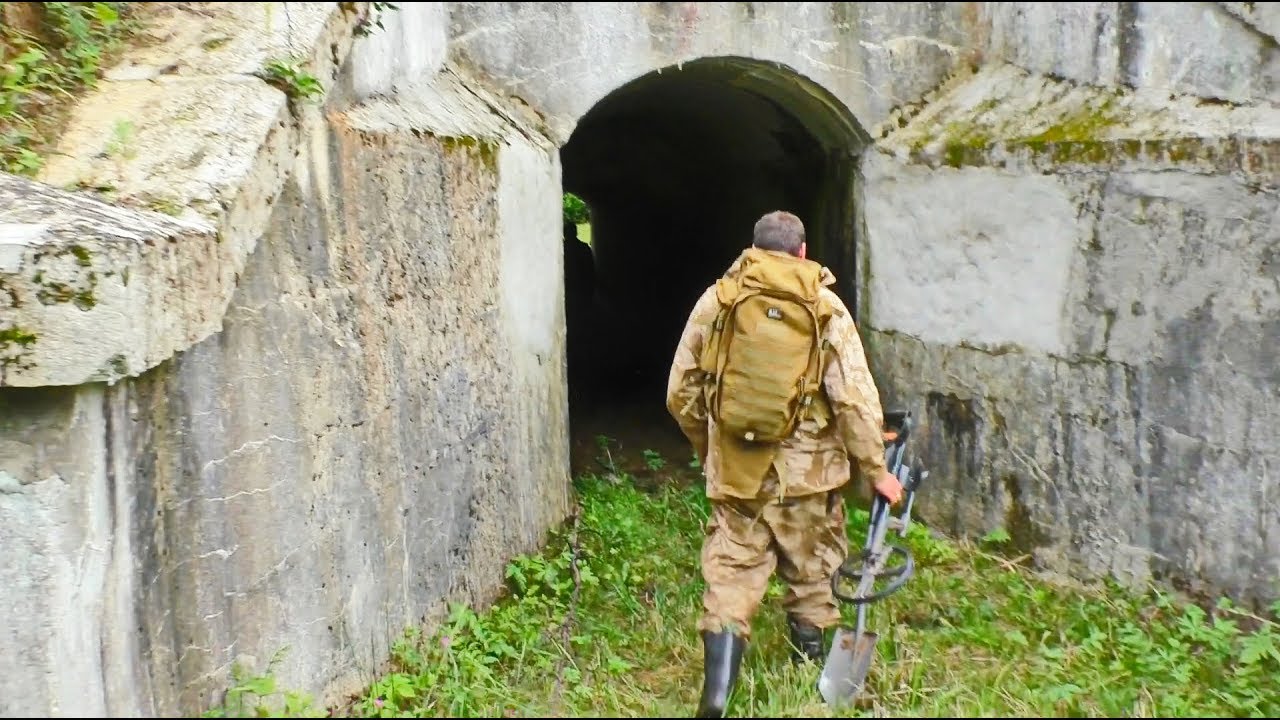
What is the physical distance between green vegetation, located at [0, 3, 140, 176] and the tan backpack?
79.2 inches

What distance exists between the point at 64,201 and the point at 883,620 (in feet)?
10.3

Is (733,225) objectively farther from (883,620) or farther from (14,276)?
(14,276)

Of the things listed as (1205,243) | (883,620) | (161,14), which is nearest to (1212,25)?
(1205,243)

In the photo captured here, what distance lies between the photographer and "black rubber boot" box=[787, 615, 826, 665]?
11.4 feet

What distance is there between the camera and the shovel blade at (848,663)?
3154 mm

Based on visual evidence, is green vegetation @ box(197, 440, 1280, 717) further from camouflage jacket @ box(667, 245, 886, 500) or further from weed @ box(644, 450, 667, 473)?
weed @ box(644, 450, 667, 473)

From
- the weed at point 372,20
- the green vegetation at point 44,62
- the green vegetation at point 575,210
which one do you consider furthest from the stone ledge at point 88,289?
the green vegetation at point 575,210

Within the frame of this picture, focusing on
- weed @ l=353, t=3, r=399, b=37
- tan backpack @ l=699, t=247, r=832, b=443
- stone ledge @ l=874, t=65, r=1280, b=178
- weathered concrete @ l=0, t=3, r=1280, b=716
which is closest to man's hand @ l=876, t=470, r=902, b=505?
tan backpack @ l=699, t=247, r=832, b=443

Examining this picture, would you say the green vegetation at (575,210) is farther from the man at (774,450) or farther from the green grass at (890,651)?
the man at (774,450)

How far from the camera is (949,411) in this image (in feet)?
15.3

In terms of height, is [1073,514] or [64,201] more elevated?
[64,201]

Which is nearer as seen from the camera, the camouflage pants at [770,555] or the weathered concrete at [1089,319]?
the camouflage pants at [770,555]

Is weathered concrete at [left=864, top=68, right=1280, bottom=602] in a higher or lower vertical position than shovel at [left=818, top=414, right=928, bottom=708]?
higher

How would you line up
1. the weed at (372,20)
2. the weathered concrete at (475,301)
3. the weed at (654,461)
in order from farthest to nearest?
the weed at (654,461) → the weed at (372,20) → the weathered concrete at (475,301)
